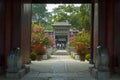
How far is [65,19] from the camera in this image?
203ft

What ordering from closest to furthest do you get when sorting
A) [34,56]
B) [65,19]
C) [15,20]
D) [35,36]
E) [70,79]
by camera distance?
1. [70,79]
2. [15,20]
3. [34,56]
4. [35,36]
5. [65,19]

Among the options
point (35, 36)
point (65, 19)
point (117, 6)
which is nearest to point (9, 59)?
point (117, 6)

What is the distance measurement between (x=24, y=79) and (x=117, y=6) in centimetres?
584

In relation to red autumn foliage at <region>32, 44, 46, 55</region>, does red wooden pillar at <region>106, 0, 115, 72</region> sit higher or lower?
higher

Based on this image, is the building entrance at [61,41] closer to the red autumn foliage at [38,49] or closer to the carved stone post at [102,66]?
the red autumn foliage at [38,49]

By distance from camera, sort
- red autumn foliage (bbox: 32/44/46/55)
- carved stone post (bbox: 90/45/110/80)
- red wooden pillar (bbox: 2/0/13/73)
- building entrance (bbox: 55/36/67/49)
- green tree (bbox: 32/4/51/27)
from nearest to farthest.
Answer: carved stone post (bbox: 90/45/110/80) → red wooden pillar (bbox: 2/0/13/73) → red autumn foliage (bbox: 32/44/46/55) → building entrance (bbox: 55/36/67/49) → green tree (bbox: 32/4/51/27)

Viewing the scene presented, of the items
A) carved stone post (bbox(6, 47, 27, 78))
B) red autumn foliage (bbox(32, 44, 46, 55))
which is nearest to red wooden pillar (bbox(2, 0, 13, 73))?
carved stone post (bbox(6, 47, 27, 78))

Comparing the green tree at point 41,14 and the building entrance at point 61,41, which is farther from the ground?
the green tree at point 41,14

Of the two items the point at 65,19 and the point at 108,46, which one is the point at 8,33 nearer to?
the point at 108,46

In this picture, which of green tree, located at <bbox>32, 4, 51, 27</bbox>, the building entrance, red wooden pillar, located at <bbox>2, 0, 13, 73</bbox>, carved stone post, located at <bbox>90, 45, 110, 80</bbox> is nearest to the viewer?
carved stone post, located at <bbox>90, 45, 110, 80</bbox>

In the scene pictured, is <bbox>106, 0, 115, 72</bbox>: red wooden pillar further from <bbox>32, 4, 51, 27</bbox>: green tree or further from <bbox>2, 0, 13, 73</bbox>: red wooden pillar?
<bbox>32, 4, 51, 27</bbox>: green tree

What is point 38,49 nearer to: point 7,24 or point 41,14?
point 7,24

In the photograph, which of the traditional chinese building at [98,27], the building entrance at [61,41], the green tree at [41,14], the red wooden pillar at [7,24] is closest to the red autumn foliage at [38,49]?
the traditional chinese building at [98,27]

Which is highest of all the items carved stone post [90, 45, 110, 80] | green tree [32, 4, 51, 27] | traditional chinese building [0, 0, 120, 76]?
green tree [32, 4, 51, 27]
